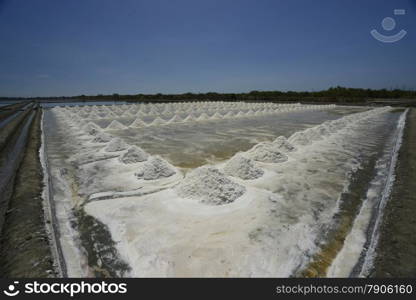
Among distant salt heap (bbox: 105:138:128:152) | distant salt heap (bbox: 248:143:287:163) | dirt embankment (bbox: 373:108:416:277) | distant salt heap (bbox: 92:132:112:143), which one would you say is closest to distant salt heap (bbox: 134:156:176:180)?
distant salt heap (bbox: 248:143:287:163)

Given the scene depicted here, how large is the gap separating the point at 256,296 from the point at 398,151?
8.10m

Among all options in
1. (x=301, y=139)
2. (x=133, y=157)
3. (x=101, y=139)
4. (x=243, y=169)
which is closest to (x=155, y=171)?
(x=133, y=157)

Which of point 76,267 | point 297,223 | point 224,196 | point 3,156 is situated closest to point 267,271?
point 297,223

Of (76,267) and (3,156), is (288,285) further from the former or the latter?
(3,156)

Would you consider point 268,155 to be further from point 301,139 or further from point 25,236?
point 25,236

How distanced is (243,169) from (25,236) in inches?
144

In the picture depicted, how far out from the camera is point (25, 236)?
2.95 metres

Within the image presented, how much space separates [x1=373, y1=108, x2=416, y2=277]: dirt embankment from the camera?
93.7 inches

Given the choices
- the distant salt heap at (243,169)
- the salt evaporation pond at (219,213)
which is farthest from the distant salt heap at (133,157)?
the distant salt heap at (243,169)

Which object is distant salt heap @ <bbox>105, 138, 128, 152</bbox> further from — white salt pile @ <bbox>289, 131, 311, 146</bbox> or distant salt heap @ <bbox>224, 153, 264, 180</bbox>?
white salt pile @ <bbox>289, 131, 311, 146</bbox>

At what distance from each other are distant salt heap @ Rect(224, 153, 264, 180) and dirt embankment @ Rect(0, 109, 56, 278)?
3.33 metres

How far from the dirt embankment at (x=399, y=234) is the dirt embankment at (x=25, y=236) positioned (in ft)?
11.3

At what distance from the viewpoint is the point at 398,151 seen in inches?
296

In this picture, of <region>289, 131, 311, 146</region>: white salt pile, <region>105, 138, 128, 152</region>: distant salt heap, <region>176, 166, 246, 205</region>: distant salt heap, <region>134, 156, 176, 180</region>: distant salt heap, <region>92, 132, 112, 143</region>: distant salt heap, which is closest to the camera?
<region>176, 166, 246, 205</region>: distant salt heap
